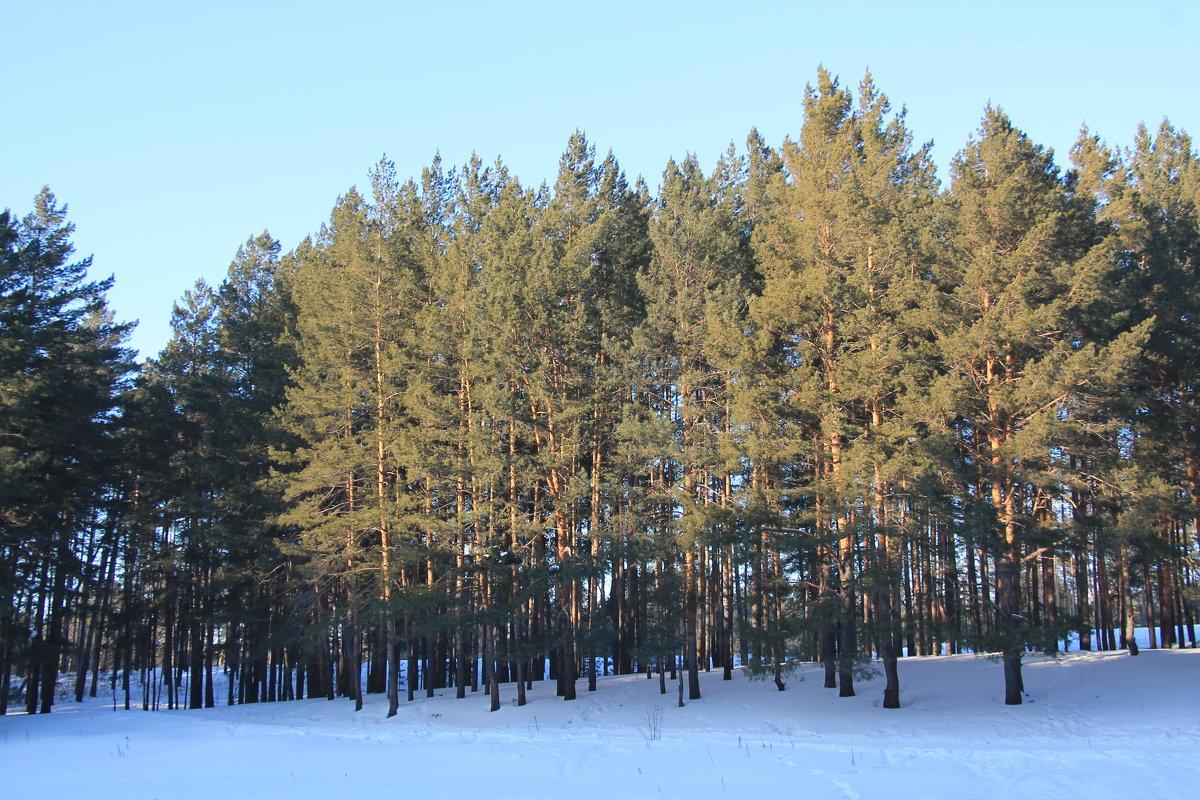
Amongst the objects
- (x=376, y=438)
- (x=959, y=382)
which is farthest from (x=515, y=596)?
(x=959, y=382)

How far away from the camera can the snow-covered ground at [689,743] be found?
1042 cm

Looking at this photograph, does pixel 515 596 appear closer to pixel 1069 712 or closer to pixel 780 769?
pixel 780 769

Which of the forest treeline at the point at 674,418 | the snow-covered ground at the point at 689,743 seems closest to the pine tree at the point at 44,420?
A: the forest treeline at the point at 674,418

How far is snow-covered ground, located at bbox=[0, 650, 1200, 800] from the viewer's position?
1042 centimetres

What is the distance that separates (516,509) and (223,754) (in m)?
10.7

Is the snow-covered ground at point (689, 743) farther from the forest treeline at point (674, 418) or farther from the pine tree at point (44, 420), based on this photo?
the pine tree at point (44, 420)

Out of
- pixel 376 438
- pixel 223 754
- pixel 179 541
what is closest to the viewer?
pixel 223 754

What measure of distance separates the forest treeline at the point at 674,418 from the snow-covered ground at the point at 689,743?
1497mm

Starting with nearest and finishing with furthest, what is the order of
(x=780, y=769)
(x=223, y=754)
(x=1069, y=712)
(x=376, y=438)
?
(x=780, y=769)
(x=223, y=754)
(x=1069, y=712)
(x=376, y=438)

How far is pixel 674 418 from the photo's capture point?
24266 millimetres

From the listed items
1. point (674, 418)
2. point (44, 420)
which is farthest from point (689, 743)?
point (44, 420)

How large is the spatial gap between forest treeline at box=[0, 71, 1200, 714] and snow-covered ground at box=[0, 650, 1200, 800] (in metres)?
1.50

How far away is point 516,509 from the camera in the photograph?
2352 cm

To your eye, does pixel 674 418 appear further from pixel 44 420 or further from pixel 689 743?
pixel 44 420
